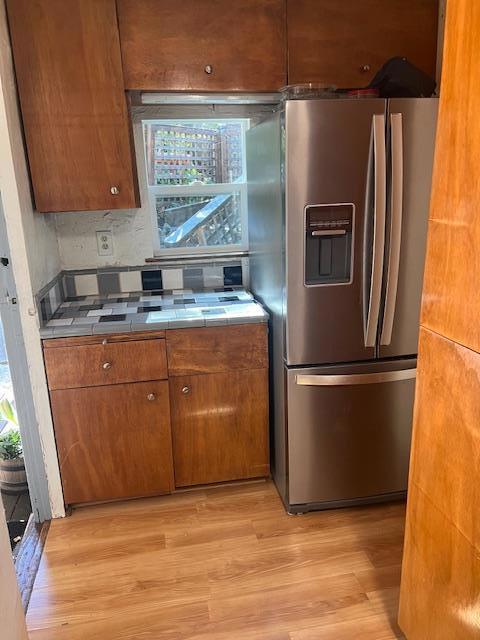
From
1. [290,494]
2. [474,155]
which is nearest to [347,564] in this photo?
[290,494]

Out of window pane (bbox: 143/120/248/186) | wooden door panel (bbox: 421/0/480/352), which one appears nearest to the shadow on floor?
window pane (bbox: 143/120/248/186)

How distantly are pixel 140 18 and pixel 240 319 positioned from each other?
127cm

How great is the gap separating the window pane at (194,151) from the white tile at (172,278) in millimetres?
460

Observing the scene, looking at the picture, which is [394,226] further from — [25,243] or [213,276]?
[25,243]

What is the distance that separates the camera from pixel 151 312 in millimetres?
2146

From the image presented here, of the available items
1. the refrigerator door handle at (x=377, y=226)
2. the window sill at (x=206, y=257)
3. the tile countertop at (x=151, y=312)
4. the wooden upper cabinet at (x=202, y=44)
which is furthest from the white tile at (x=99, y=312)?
the refrigerator door handle at (x=377, y=226)

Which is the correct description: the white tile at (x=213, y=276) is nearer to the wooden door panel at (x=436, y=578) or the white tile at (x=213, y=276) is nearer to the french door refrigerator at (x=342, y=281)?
the french door refrigerator at (x=342, y=281)

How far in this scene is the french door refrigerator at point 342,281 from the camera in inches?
67.1

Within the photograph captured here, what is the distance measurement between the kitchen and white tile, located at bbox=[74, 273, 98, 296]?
183 mm

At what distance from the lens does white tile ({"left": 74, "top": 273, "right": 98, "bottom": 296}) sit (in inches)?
96.7

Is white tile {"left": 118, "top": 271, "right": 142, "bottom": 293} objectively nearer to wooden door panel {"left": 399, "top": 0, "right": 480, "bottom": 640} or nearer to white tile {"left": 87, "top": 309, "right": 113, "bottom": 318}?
white tile {"left": 87, "top": 309, "right": 113, "bottom": 318}

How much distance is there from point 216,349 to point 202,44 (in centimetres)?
126

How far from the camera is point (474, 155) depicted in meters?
1.00

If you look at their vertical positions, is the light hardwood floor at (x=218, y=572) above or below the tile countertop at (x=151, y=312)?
below
